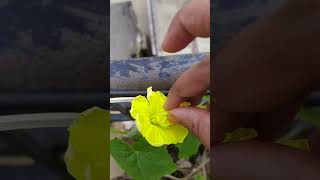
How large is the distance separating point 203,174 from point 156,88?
13 centimetres

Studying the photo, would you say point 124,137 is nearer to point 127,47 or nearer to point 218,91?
point 218,91

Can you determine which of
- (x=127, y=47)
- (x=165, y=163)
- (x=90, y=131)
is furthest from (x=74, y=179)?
(x=127, y=47)

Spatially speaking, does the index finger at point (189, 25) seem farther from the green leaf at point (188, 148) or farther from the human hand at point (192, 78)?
the green leaf at point (188, 148)

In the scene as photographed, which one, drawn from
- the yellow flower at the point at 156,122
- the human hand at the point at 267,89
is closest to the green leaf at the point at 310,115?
the human hand at the point at 267,89

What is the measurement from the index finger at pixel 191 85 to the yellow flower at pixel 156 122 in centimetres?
1

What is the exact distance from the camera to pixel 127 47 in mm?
1782

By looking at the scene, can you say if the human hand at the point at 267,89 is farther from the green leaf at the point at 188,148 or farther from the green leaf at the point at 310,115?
the green leaf at the point at 188,148

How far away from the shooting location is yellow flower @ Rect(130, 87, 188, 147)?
1.40 feet

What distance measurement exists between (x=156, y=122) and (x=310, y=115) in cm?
16

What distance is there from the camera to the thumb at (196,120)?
14.3 inches

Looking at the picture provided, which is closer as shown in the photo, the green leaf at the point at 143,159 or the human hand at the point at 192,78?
the human hand at the point at 192,78

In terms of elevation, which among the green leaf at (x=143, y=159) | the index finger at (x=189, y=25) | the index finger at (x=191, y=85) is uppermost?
the index finger at (x=189, y=25)

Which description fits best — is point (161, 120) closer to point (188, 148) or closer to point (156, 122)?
point (156, 122)

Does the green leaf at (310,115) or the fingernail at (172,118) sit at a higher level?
the green leaf at (310,115)
